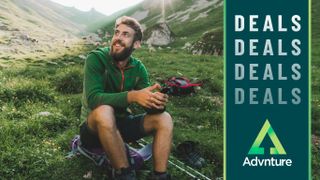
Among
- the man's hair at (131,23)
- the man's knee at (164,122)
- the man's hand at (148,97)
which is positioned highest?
the man's hair at (131,23)

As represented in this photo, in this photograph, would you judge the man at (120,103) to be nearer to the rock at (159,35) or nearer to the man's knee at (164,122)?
the man's knee at (164,122)

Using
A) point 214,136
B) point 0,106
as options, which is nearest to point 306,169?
point 214,136

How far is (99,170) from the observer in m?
7.80

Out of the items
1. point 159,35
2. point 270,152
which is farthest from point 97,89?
point 159,35

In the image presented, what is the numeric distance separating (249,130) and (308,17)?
1.82m

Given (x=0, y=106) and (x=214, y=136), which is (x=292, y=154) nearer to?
(x=214, y=136)

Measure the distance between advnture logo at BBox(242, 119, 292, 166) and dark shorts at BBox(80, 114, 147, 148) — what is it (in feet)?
5.52

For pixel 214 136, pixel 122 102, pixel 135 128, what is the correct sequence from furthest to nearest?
1. pixel 214 136
2. pixel 135 128
3. pixel 122 102

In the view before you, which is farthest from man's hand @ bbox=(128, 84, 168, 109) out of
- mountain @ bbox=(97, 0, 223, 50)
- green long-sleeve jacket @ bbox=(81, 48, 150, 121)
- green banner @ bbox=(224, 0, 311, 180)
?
mountain @ bbox=(97, 0, 223, 50)

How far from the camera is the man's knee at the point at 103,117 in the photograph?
6.76 m

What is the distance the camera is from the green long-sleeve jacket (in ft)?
23.0

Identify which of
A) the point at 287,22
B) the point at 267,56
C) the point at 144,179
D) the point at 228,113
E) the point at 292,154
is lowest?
the point at 144,179

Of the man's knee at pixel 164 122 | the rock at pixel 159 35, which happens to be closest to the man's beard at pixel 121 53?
the man's knee at pixel 164 122

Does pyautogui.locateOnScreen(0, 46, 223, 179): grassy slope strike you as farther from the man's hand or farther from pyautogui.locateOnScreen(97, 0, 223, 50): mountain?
pyautogui.locateOnScreen(97, 0, 223, 50): mountain
